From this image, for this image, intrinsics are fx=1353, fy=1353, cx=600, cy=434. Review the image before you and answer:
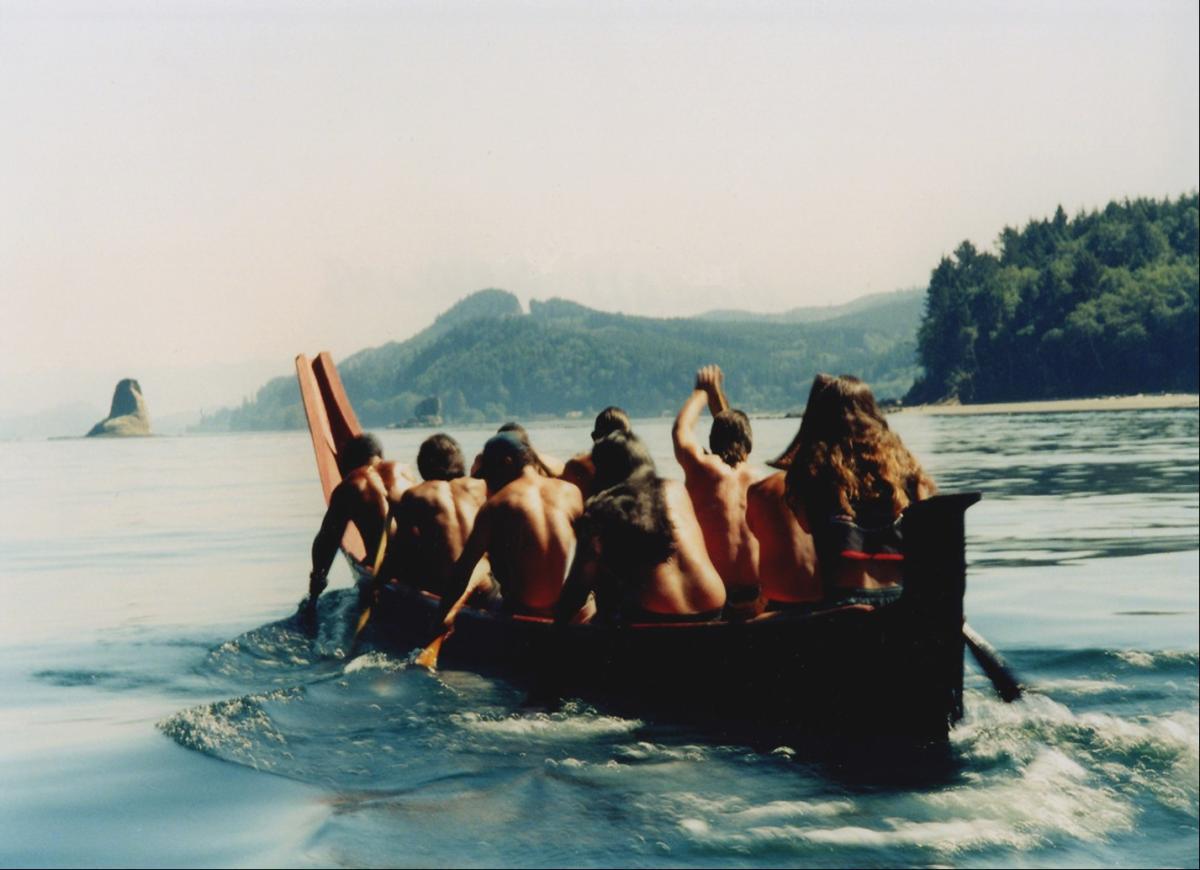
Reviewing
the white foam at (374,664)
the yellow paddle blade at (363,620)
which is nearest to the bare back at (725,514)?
the white foam at (374,664)

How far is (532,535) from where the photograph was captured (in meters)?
8.30

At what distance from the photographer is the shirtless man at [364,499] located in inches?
449

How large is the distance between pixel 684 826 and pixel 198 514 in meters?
25.9

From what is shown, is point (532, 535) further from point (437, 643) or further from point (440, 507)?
point (440, 507)

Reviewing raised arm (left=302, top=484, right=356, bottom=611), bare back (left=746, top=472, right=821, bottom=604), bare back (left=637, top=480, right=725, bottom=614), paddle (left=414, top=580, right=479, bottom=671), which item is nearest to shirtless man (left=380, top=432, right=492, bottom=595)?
paddle (left=414, top=580, right=479, bottom=671)

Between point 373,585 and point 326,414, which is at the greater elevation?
point 326,414

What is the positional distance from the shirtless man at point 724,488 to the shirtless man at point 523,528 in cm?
81

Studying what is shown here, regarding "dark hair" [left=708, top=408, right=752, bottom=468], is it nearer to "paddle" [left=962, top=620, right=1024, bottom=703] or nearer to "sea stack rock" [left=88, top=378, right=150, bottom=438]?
"paddle" [left=962, top=620, right=1024, bottom=703]

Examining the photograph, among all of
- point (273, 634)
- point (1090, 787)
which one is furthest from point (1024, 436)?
point (1090, 787)

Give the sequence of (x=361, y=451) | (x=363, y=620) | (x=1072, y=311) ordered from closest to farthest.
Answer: (x=363, y=620) < (x=361, y=451) < (x=1072, y=311)

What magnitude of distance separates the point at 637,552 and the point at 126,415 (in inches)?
7702

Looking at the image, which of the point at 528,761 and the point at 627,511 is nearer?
the point at 528,761

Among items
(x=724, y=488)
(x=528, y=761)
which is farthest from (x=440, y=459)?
(x=528, y=761)

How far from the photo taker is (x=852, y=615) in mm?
6465
